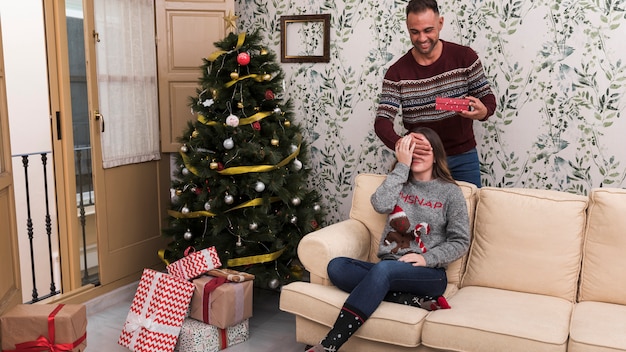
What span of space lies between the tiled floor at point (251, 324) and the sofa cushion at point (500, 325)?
0.89 meters

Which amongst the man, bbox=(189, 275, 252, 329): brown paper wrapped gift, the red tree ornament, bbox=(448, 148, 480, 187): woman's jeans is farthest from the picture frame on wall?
bbox=(189, 275, 252, 329): brown paper wrapped gift

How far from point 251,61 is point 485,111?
4.15ft

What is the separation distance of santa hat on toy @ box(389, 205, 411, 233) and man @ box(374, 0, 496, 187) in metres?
0.38

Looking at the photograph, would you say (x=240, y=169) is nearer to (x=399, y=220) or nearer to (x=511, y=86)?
(x=399, y=220)

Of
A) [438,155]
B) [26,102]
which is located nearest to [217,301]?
[438,155]

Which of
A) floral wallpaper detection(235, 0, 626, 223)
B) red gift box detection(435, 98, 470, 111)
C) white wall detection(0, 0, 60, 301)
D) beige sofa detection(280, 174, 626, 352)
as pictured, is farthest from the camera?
white wall detection(0, 0, 60, 301)

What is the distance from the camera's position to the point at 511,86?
10.5 feet

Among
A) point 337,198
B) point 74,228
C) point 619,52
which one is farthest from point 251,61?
point 619,52

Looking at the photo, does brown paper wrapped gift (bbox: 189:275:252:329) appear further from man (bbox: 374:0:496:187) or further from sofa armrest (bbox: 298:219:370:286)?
man (bbox: 374:0:496:187)

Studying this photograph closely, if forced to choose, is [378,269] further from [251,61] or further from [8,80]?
[8,80]

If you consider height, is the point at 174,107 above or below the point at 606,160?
above

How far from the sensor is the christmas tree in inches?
121

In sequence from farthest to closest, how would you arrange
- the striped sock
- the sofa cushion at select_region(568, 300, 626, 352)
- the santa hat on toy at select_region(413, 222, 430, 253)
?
the santa hat on toy at select_region(413, 222, 430, 253)
the striped sock
the sofa cushion at select_region(568, 300, 626, 352)

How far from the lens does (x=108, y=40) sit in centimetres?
340
